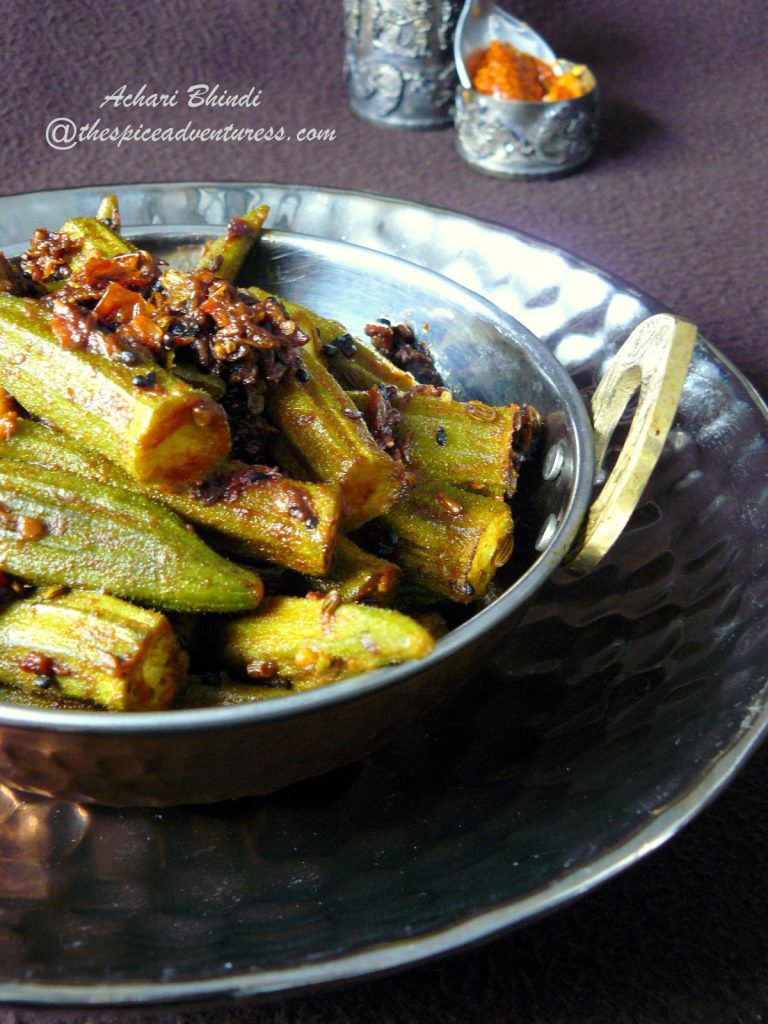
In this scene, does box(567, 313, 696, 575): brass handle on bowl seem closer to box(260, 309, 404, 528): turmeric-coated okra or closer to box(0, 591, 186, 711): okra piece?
box(260, 309, 404, 528): turmeric-coated okra

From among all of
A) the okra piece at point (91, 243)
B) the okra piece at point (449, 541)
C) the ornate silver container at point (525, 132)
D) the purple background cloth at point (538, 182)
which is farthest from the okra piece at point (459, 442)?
the ornate silver container at point (525, 132)

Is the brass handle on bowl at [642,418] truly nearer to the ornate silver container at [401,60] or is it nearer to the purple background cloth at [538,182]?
the purple background cloth at [538,182]

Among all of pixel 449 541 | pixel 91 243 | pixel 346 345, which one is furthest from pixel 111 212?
pixel 449 541

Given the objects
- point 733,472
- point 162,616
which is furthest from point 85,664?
point 733,472

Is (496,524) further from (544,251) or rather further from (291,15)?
(291,15)

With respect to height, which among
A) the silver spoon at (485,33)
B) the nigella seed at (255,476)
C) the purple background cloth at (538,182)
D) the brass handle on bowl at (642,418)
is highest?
the brass handle on bowl at (642,418)

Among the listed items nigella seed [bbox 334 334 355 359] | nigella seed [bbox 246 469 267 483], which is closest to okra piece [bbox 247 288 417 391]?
nigella seed [bbox 334 334 355 359]

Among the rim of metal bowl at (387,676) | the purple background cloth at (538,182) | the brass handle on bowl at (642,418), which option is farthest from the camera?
the purple background cloth at (538,182)
